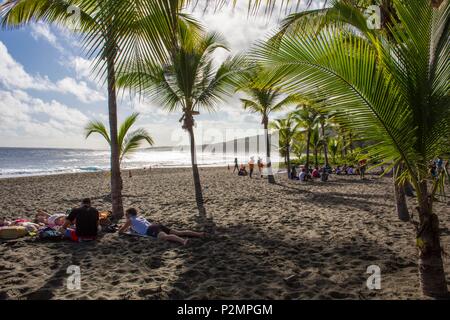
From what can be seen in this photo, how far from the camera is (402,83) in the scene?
10.5 ft

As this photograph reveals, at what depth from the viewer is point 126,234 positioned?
6.12 metres

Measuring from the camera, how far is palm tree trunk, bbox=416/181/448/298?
10.4 feet

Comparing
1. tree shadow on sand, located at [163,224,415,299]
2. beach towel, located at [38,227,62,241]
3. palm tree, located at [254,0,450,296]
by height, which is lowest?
tree shadow on sand, located at [163,224,415,299]

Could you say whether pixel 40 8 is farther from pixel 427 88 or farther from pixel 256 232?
pixel 427 88

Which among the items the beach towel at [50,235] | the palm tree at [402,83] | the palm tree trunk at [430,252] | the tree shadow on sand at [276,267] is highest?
the palm tree at [402,83]

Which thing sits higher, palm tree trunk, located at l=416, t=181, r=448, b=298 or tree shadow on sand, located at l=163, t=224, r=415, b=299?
palm tree trunk, located at l=416, t=181, r=448, b=298

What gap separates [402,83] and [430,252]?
1.67 meters

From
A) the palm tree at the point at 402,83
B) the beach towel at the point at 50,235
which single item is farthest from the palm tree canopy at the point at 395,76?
the beach towel at the point at 50,235

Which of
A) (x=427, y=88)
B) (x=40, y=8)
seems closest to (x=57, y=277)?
(x=427, y=88)

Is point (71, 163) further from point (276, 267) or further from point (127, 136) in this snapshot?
→ point (276, 267)

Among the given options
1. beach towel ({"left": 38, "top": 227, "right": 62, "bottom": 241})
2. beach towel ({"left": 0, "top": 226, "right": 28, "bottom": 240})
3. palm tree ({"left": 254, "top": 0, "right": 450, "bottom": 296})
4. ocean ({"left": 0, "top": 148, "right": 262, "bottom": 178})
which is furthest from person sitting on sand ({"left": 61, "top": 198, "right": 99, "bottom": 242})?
ocean ({"left": 0, "top": 148, "right": 262, "bottom": 178})

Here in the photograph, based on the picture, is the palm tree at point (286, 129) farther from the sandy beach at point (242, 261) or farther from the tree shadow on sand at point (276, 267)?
the tree shadow on sand at point (276, 267)

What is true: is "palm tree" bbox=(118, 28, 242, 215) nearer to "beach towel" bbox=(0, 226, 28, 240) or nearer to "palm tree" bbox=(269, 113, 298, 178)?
"beach towel" bbox=(0, 226, 28, 240)

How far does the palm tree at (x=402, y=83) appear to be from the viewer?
10.2 ft
